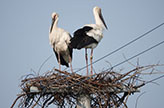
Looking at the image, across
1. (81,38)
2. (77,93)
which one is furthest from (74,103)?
(81,38)

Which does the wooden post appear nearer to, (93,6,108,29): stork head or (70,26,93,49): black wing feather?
Result: (70,26,93,49): black wing feather

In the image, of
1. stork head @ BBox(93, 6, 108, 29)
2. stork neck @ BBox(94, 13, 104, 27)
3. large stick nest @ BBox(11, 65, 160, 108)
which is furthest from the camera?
stork head @ BBox(93, 6, 108, 29)

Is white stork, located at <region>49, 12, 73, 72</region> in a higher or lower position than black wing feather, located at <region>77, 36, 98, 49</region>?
higher

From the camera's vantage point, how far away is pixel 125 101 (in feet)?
18.4

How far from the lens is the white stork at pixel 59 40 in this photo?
8.34 meters

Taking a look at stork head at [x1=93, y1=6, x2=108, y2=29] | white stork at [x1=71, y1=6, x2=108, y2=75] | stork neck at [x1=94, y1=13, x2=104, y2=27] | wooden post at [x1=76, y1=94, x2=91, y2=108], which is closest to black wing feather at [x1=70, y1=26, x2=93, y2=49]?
white stork at [x1=71, y1=6, x2=108, y2=75]

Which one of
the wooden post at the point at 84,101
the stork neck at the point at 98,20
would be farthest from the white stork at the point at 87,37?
the wooden post at the point at 84,101

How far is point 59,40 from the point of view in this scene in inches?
329

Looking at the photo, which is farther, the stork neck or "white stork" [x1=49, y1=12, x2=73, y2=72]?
"white stork" [x1=49, y1=12, x2=73, y2=72]

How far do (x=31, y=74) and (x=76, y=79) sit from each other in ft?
2.90

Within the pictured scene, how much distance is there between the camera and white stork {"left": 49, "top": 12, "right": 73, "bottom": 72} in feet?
27.3

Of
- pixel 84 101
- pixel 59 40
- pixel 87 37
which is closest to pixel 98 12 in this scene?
pixel 59 40

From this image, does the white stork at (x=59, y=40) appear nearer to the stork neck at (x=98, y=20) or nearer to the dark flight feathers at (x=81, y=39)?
the stork neck at (x=98, y=20)

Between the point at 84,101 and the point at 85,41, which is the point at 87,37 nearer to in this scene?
the point at 85,41
